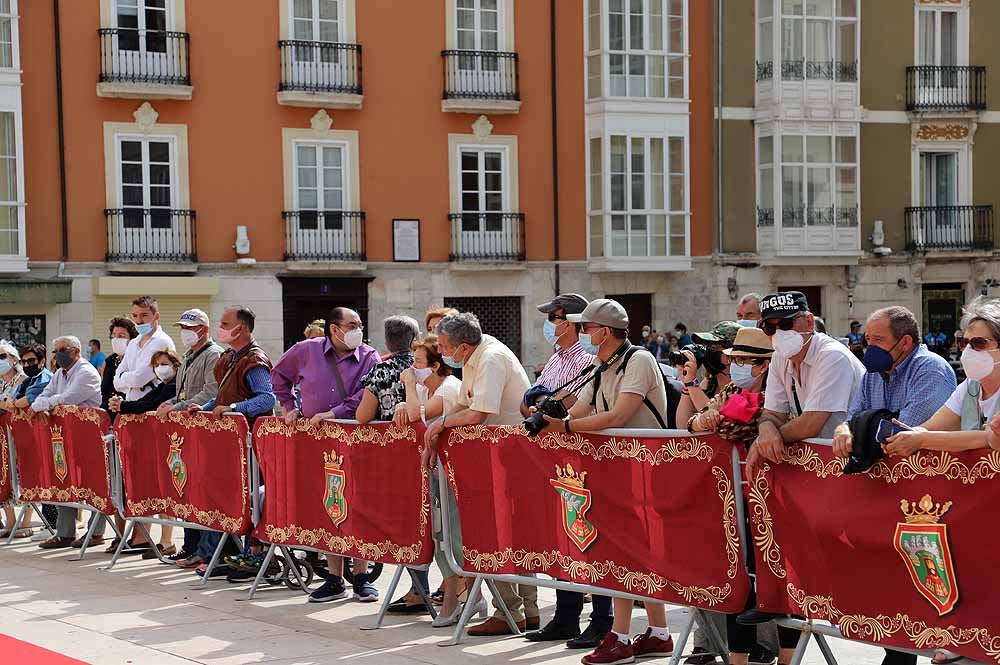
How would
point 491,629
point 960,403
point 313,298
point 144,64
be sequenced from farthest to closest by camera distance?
point 313,298 → point 144,64 → point 491,629 → point 960,403

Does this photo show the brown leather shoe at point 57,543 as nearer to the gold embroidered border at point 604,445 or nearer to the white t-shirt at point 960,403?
the gold embroidered border at point 604,445

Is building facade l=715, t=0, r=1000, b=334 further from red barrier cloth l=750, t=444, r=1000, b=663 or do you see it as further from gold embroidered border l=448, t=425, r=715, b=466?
red barrier cloth l=750, t=444, r=1000, b=663

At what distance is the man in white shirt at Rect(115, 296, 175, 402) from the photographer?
1338cm

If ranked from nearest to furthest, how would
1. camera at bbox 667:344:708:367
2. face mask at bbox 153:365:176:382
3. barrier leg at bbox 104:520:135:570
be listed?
camera at bbox 667:344:708:367, barrier leg at bbox 104:520:135:570, face mask at bbox 153:365:176:382

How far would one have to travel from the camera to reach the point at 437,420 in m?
9.47

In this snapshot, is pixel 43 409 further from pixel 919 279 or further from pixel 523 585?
pixel 919 279

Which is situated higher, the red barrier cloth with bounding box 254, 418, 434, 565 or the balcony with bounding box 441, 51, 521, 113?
the balcony with bounding box 441, 51, 521, 113

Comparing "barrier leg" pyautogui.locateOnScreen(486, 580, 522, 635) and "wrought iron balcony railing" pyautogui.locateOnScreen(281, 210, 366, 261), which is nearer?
"barrier leg" pyautogui.locateOnScreen(486, 580, 522, 635)

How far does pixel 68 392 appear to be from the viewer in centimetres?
1409

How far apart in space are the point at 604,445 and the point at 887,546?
1.97 metres

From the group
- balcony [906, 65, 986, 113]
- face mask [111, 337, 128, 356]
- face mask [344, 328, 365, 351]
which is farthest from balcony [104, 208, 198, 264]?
face mask [344, 328, 365, 351]

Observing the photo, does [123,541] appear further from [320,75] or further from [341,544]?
[320,75]

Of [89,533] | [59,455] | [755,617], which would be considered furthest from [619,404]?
[59,455]

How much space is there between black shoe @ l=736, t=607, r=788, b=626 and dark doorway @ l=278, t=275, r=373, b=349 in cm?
2503
